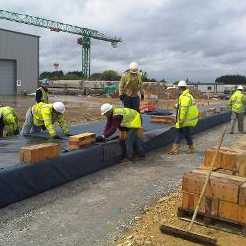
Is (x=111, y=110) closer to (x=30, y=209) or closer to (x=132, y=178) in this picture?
(x=132, y=178)

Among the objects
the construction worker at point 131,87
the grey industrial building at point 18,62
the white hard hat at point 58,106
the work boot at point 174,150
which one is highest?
the grey industrial building at point 18,62

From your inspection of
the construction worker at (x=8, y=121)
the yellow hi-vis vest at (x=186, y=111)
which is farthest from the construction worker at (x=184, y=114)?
the construction worker at (x=8, y=121)

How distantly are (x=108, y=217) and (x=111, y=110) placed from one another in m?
3.32

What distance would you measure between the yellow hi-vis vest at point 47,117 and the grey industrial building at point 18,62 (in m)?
29.4

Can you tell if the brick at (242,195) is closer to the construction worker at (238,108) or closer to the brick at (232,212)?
the brick at (232,212)

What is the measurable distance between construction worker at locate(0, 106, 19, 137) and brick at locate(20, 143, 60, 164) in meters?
2.80

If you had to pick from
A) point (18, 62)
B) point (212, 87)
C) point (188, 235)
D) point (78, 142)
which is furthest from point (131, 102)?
point (212, 87)

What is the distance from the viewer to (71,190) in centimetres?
748

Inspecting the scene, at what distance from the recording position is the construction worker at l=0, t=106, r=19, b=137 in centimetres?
989

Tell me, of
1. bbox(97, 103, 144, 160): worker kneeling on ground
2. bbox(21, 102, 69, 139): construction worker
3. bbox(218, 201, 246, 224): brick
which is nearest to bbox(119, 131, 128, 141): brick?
bbox(97, 103, 144, 160): worker kneeling on ground

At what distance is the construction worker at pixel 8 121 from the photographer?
989 cm

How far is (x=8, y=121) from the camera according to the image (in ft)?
33.3

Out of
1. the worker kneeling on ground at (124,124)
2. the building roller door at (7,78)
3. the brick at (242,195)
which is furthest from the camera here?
the building roller door at (7,78)

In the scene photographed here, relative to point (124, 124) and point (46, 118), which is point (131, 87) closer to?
point (124, 124)
